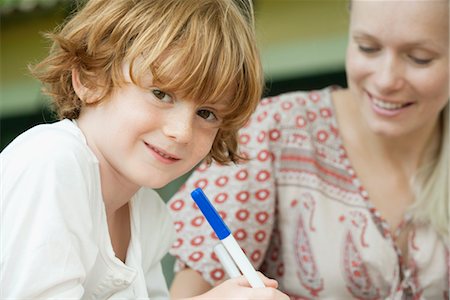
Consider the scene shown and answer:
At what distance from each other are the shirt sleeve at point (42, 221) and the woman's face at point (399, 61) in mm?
556

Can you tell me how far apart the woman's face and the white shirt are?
50cm

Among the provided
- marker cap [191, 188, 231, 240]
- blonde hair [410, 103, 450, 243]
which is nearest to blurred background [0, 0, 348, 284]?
blonde hair [410, 103, 450, 243]

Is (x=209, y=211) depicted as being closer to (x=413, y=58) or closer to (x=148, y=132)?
(x=148, y=132)

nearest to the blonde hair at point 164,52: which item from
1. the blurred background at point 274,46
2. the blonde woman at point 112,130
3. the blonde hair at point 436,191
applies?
the blonde woman at point 112,130

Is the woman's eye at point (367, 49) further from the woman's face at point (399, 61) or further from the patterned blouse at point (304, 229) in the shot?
the patterned blouse at point (304, 229)

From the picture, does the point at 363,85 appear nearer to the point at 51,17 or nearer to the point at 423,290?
the point at 423,290

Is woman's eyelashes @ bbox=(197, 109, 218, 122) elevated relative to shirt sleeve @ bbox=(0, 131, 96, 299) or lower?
elevated

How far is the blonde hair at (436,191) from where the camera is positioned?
125 centimetres

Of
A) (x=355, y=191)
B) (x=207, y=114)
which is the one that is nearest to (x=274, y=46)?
(x=355, y=191)

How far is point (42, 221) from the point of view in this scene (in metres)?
0.77

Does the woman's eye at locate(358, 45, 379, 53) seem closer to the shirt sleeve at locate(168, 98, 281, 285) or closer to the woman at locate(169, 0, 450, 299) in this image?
the woman at locate(169, 0, 450, 299)

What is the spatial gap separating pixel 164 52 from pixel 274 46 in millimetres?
1935

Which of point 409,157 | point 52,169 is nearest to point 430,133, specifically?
point 409,157

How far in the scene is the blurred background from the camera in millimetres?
2609
